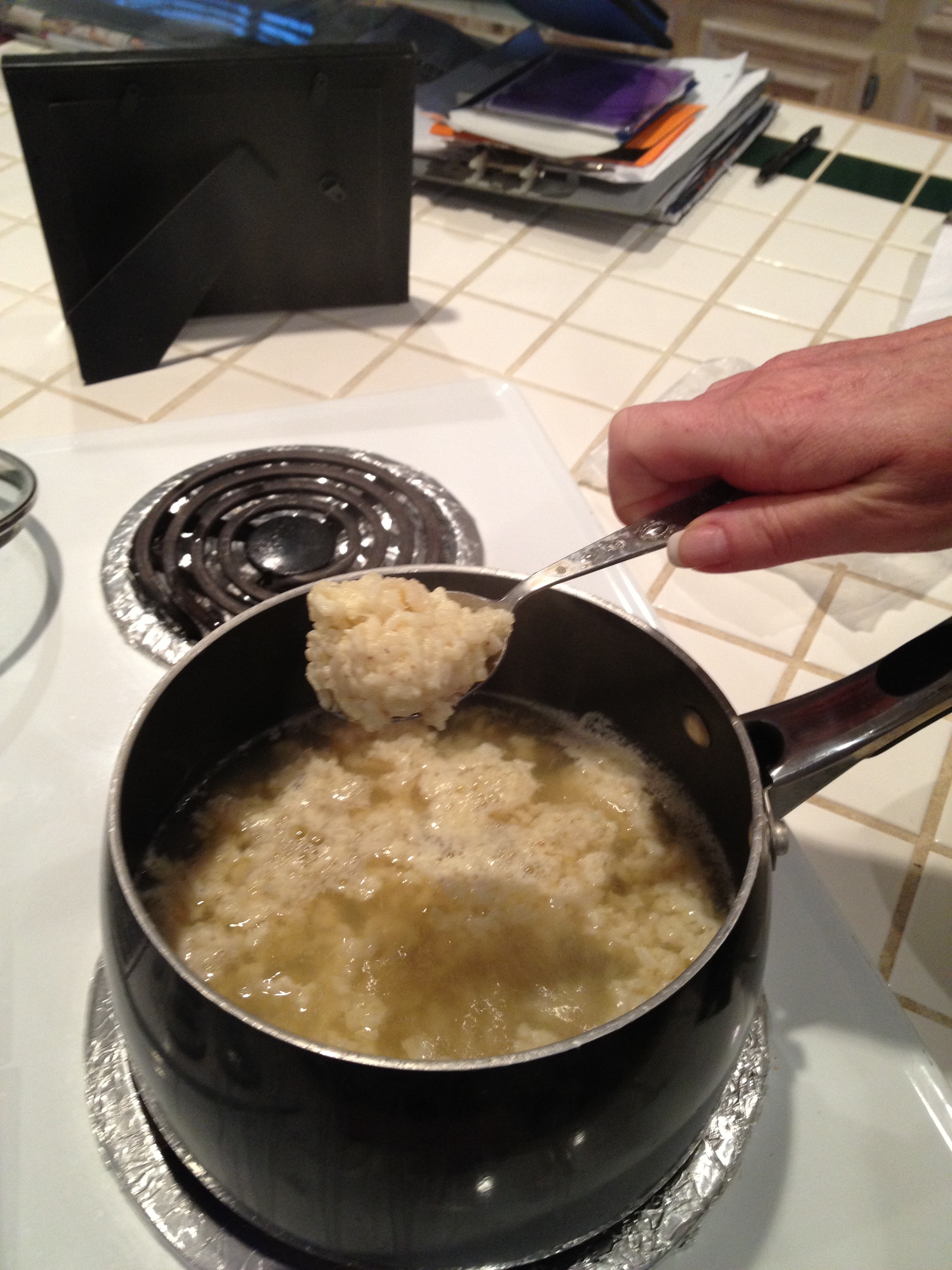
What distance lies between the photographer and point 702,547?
0.56 metres

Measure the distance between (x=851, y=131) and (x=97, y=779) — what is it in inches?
60.4

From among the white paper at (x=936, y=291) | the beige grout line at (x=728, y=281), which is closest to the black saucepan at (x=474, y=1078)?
the beige grout line at (x=728, y=281)

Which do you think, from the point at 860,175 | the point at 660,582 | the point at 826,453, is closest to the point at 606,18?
the point at 860,175

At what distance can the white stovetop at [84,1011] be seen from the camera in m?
0.47

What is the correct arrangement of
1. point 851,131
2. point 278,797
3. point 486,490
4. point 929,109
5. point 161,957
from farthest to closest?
point 929,109 < point 851,131 < point 486,490 < point 278,797 < point 161,957

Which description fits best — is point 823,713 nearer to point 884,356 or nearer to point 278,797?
point 884,356

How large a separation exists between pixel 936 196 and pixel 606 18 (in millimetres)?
569

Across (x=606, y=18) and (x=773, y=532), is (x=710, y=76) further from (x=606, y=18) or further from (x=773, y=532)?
(x=773, y=532)

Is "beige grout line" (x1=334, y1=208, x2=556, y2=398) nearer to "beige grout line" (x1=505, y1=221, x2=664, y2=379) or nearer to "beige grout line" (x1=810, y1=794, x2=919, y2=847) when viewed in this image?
"beige grout line" (x1=505, y1=221, x2=664, y2=379)

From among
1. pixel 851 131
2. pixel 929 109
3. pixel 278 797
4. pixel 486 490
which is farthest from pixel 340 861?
pixel 929 109

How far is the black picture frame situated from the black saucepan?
58cm

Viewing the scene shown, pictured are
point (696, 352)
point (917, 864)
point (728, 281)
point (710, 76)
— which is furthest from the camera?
point (710, 76)

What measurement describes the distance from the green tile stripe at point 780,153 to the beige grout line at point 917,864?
3.43ft

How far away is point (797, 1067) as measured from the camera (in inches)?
21.3
